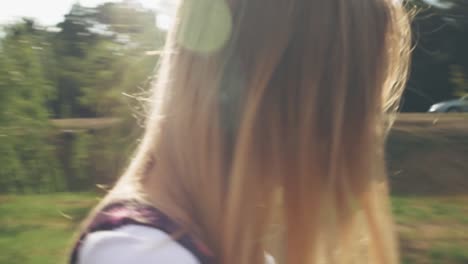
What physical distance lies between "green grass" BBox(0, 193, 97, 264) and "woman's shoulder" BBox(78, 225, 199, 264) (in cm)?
368

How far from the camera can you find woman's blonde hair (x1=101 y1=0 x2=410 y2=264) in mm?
1132

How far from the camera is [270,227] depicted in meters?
1.20

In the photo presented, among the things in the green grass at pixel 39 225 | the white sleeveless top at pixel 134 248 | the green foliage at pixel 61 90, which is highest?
the white sleeveless top at pixel 134 248

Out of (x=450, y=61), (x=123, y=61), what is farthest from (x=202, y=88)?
(x=450, y=61)

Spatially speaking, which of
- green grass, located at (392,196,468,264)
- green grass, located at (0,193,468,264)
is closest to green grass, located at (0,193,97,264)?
green grass, located at (0,193,468,264)

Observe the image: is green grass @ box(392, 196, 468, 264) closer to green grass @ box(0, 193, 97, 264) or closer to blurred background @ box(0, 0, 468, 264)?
blurred background @ box(0, 0, 468, 264)

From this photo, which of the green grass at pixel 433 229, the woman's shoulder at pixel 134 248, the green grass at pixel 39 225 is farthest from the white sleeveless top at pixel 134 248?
the green grass at pixel 433 229

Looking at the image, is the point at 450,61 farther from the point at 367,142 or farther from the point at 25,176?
the point at 367,142

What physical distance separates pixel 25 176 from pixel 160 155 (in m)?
5.37

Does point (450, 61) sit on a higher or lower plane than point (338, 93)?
lower

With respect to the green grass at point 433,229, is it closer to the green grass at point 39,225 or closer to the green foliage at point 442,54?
the green foliage at point 442,54

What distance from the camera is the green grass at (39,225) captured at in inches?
192

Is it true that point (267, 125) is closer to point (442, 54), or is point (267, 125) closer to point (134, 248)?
point (134, 248)

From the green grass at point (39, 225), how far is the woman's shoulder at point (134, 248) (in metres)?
3.68
